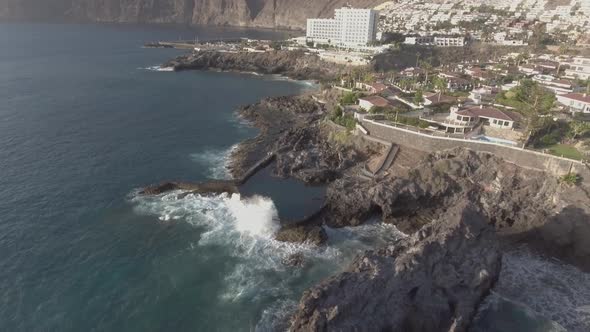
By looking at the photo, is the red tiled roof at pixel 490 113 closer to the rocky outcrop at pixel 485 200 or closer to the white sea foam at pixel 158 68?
the rocky outcrop at pixel 485 200

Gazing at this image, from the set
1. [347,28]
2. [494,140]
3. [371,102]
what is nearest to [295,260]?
[494,140]

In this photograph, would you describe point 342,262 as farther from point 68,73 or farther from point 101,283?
point 68,73

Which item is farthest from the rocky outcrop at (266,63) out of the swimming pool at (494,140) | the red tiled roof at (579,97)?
the swimming pool at (494,140)

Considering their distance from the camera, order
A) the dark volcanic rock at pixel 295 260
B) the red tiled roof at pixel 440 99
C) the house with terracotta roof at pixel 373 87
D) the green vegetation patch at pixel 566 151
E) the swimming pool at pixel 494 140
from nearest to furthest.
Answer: the dark volcanic rock at pixel 295 260, the green vegetation patch at pixel 566 151, the swimming pool at pixel 494 140, the red tiled roof at pixel 440 99, the house with terracotta roof at pixel 373 87

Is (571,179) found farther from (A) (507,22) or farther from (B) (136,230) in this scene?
(A) (507,22)

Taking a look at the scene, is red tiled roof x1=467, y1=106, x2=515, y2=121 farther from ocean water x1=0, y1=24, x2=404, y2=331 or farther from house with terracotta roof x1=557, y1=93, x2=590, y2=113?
ocean water x1=0, y1=24, x2=404, y2=331
